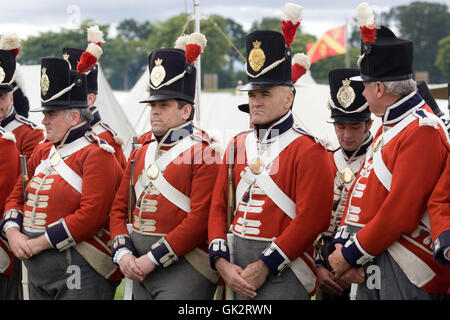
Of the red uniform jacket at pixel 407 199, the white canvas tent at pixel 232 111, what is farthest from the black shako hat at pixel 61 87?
the white canvas tent at pixel 232 111

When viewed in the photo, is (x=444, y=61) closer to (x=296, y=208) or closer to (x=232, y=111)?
(x=232, y=111)

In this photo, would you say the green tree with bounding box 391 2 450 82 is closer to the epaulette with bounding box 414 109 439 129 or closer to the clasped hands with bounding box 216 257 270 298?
the epaulette with bounding box 414 109 439 129

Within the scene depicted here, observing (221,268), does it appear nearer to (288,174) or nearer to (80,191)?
(288,174)

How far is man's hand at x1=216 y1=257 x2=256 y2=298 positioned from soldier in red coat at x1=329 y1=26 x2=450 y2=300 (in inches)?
20.4

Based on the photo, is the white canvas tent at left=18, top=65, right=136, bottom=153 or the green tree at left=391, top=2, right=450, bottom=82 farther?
the green tree at left=391, top=2, right=450, bottom=82

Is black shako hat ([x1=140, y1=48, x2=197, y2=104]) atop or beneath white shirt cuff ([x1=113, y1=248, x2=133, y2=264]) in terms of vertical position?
atop

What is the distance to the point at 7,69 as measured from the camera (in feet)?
18.5

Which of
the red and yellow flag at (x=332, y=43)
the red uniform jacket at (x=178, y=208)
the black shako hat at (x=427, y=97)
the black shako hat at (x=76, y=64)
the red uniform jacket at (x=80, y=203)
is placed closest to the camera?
the red uniform jacket at (x=178, y=208)

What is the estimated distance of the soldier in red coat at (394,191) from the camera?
3602mm

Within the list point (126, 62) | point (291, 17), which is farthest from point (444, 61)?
point (291, 17)

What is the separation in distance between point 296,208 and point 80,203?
5.21ft

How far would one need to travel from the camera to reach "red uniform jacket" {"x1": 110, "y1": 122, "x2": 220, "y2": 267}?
4281mm

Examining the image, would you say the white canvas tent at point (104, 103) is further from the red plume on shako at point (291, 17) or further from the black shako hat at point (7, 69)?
the red plume on shako at point (291, 17)

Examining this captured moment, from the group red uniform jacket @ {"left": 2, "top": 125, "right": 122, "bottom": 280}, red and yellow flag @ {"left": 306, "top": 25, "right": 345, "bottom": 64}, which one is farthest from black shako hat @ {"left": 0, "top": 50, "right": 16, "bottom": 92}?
red and yellow flag @ {"left": 306, "top": 25, "right": 345, "bottom": 64}
